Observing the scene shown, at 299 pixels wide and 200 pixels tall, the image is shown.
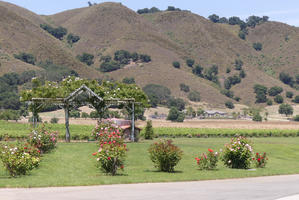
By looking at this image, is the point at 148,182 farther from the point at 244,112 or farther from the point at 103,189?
the point at 244,112

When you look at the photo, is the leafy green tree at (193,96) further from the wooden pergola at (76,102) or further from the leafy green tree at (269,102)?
the wooden pergola at (76,102)

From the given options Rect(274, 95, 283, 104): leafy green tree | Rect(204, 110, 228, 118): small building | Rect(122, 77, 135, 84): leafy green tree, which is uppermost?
Rect(122, 77, 135, 84): leafy green tree

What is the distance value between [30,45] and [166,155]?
17544 centimetres

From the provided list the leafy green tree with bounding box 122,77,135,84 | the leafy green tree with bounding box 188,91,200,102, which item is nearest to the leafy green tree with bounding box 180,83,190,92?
the leafy green tree with bounding box 188,91,200,102

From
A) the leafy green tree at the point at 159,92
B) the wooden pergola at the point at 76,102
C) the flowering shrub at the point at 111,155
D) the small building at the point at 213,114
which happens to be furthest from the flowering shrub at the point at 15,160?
the leafy green tree at the point at 159,92

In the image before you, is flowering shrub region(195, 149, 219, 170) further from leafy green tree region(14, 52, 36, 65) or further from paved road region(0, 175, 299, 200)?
leafy green tree region(14, 52, 36, 65)

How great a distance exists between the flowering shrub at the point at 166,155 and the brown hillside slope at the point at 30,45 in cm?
16139

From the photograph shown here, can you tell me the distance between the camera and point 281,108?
166 m

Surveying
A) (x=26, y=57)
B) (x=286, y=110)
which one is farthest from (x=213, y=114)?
(x=26, y=57)

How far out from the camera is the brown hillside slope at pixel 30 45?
604 feet

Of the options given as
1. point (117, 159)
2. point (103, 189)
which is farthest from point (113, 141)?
point (103, 189)

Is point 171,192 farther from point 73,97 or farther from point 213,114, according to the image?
point 213,114

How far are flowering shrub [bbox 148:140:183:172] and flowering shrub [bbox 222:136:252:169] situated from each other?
12.7 ft

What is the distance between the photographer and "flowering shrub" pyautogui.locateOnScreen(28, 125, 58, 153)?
103 ft
